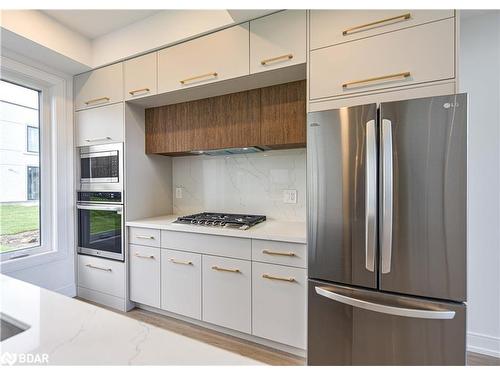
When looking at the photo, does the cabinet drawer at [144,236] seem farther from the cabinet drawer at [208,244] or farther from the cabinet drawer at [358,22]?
the cabinet drawer at [358,22]

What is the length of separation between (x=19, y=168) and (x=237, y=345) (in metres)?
2.47

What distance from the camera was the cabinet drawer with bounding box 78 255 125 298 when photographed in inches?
95.8

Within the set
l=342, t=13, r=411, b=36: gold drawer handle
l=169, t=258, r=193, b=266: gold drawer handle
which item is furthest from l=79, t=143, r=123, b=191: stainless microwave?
l=342, t=13, r=411, b=36: gold drawer handle

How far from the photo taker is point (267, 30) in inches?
70.1

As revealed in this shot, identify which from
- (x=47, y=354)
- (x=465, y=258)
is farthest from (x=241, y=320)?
(x=47, y=354)

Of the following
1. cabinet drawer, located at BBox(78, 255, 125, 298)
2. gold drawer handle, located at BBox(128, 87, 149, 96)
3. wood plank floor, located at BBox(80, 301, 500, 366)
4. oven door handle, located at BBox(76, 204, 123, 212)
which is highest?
gold drawer handle, located at BBox(128, 87, 149, 96)

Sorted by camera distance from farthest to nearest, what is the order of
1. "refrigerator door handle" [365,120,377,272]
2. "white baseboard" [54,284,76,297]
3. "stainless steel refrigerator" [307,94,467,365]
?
"white baseboard" [54,284,76,297] < "refrigerator door handle" [365,120,377,272] < "stainless steel refrigerator" [307,94,467,365]

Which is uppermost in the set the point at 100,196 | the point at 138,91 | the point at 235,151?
the point at 138,91

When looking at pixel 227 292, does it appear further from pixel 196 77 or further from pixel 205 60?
pixel 205 60

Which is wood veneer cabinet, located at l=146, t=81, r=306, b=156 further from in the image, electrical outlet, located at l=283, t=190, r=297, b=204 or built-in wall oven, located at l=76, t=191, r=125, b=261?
built-in wall oven, located at l=76, t=191, r=125, b=261

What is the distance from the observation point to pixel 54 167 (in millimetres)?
2551

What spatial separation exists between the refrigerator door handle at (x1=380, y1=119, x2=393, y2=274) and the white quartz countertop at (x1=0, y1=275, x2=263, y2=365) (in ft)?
3.54

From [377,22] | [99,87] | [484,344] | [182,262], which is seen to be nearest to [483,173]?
[484,344]

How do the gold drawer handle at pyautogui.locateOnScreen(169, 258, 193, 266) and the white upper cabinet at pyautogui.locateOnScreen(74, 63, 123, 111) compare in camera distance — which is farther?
the white upper cabinet at pyautogui.locateOnScreen(74, 63, 123, 111)
